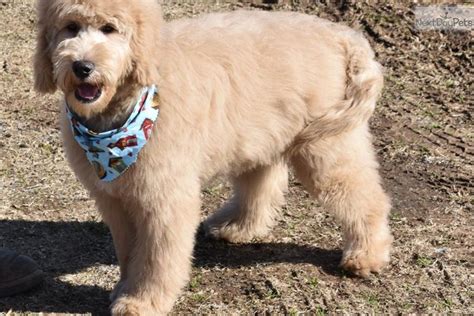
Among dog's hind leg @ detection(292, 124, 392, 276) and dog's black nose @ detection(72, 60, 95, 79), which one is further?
dog's hind leg @ detection(292, 124, 392, 276)

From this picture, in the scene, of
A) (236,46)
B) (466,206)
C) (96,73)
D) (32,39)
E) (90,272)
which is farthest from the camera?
(32,39)

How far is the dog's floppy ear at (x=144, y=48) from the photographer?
158 inches

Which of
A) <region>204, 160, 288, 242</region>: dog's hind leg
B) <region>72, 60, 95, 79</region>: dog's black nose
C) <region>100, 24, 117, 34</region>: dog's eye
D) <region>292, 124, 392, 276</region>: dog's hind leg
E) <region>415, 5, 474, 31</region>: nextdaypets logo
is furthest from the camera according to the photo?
<region>415, 5, 474, 31</region>: nextdaypets logo

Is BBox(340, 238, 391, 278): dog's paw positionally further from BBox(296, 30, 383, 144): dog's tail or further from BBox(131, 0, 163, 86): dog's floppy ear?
BBox(131, 0, 163, 86): dog's floppy ear

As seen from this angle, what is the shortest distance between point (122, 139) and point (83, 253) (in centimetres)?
127

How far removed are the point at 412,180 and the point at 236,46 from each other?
201cm

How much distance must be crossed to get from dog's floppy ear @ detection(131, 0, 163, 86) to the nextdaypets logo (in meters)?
4.44

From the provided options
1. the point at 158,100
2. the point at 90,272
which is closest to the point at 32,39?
the point at 90,272

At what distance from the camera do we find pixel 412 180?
6035mm

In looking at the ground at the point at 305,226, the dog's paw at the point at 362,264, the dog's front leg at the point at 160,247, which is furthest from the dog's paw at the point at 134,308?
the dog's paw at the point at 362,264

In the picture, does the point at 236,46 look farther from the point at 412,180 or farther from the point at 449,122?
the point at 449,122

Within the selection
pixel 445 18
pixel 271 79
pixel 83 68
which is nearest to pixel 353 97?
pixel 271 79

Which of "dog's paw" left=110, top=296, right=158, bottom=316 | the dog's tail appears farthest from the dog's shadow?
the dog's tail

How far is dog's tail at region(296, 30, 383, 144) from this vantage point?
187 inches
